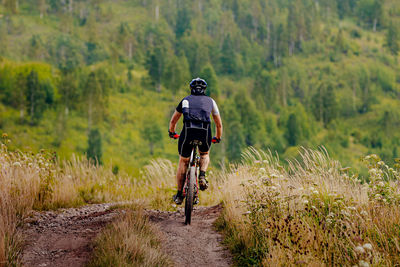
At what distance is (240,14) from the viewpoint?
174 m

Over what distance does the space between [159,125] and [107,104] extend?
16.2 meters

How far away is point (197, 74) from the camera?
135m

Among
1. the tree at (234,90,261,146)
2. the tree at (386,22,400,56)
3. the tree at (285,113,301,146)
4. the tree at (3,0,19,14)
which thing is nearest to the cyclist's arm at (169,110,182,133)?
the tree at (234,90,261,146)

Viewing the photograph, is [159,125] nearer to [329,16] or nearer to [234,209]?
[234,209]

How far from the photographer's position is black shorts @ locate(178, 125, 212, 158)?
6.73 meters

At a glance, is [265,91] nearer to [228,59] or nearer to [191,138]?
[228,59]

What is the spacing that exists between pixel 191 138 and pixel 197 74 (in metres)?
130

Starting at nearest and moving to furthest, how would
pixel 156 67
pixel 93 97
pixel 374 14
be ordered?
pixel 93 97 < pixel 156 67 < pixel 374 14

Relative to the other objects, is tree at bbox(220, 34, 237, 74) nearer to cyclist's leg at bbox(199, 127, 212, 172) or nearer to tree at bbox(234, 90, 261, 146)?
tree at bbox(234, 90, 261, 146)

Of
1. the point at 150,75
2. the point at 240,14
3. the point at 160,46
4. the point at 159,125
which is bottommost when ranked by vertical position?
the point at 159,125

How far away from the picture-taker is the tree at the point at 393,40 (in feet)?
571

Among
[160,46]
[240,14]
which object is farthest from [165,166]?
[240,14]

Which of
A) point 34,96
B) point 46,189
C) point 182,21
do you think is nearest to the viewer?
point 46,189

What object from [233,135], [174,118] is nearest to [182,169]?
[174,118]
